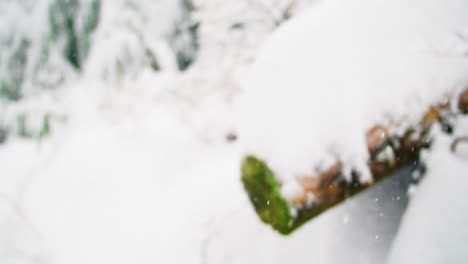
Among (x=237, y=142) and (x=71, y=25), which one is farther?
(x=71, y=25)

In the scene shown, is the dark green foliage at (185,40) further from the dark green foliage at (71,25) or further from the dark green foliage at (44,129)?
the dark green foliage at (44,129)

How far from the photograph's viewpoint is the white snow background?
1.01 m

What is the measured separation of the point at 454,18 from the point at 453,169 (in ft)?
1.82

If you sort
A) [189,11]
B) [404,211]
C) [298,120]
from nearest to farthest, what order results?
[298,120] < [404,211] < [189,11]

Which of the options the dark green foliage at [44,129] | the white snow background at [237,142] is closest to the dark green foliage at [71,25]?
the white snow background at [237,142]

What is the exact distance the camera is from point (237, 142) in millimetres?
2332

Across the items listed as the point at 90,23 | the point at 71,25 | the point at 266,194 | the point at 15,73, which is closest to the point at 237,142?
the point at 266,194

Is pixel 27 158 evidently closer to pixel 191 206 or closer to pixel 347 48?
pixel 191 206

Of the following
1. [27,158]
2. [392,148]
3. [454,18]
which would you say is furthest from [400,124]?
[27,158]

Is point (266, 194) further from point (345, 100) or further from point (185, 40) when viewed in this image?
point (185, 40)

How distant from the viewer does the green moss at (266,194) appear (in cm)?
98

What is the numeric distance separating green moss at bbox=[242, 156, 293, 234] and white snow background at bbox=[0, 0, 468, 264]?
45 mm

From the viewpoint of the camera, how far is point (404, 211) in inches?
51.8

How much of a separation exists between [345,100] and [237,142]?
1403 millimetres
